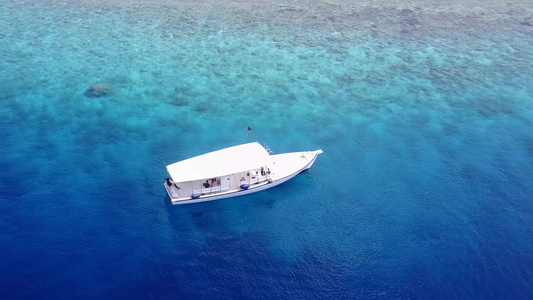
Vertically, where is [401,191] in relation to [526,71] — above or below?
below

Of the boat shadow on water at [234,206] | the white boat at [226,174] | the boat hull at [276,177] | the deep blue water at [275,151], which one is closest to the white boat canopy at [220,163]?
the white boat at [226,174]

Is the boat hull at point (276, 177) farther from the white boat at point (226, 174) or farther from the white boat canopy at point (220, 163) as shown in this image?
the white boat canopy at point (220, 163)

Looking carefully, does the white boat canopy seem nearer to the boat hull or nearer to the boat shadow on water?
the boat hull

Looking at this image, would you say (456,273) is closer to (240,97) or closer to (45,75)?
(240,97)

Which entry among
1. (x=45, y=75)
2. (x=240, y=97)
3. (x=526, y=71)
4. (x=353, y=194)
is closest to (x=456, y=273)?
(x=353, y=194)

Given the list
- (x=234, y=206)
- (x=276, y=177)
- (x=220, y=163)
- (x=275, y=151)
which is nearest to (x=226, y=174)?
(x=220, y=163)

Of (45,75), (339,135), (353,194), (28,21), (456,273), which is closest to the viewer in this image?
(456,273)

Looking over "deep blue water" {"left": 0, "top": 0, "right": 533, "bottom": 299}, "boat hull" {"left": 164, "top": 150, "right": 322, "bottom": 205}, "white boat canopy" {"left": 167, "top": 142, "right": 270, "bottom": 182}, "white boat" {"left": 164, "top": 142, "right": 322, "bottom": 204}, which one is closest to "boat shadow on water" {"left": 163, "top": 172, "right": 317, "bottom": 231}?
"deep blue water" {"left": 0, "top": 0, "right": 533, "bottom": 299}
